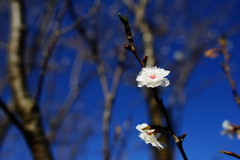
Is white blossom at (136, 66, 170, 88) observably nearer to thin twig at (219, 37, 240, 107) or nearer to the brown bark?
thin twig at (219, 37, 240, 107)

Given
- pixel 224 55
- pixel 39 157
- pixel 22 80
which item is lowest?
pixel 39 157

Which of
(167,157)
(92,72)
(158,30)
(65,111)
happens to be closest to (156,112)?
(167,157)

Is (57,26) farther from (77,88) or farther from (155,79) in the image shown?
(155,79)

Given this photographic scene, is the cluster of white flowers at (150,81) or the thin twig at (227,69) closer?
the cluster of white flowers at (150,81)

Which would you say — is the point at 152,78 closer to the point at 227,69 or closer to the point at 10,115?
the point at 227,69

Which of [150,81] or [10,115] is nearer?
[150,81]

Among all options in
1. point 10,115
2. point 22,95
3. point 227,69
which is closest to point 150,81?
point 227,69

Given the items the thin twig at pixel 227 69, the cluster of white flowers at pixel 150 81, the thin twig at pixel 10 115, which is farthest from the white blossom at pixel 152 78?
the thin twig at pixel 10 115

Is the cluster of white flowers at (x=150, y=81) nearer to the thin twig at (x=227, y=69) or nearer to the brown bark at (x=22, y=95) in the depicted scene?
the thin twig at (x=227, y=69)
